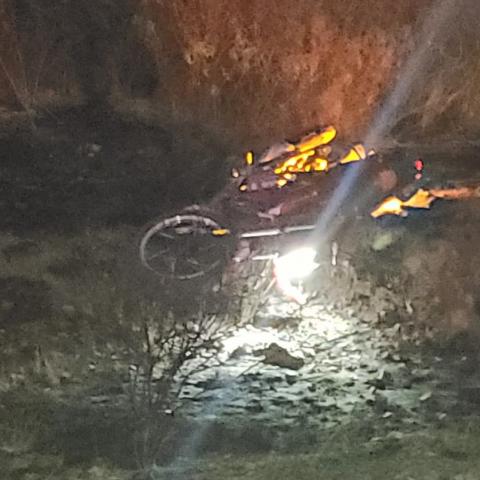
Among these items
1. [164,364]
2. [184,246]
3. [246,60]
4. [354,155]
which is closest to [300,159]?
[354,155]

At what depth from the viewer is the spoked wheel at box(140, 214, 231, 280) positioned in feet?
14.1

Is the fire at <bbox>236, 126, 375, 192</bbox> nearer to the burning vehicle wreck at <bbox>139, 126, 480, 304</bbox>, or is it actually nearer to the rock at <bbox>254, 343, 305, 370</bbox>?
the burning vehicle wreck at <bbox>139, 126, 480, 304</bbox>

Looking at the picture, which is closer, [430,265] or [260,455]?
[260,455]

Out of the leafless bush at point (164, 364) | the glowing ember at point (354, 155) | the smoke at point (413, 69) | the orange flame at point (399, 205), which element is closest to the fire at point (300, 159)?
the glowing ember at point (354, 155)

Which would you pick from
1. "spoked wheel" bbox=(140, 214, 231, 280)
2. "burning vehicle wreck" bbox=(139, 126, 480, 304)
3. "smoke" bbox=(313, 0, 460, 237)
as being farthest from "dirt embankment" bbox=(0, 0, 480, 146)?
"spoked wheel" bbox=(140, 214, 231, 280)

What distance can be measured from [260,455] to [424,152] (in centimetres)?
235

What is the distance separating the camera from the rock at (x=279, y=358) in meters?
3.75

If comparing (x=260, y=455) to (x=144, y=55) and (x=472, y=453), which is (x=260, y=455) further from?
(x=144, y=55)

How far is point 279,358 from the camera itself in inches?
149

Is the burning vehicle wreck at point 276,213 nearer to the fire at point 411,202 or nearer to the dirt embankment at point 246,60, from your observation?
the fire at point 411,202

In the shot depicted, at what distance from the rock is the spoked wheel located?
516 mm

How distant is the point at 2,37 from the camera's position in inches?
226

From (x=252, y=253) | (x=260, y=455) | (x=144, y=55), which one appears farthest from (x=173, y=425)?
(x=144, y=55)

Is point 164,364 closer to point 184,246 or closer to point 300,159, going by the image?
point 184,246
